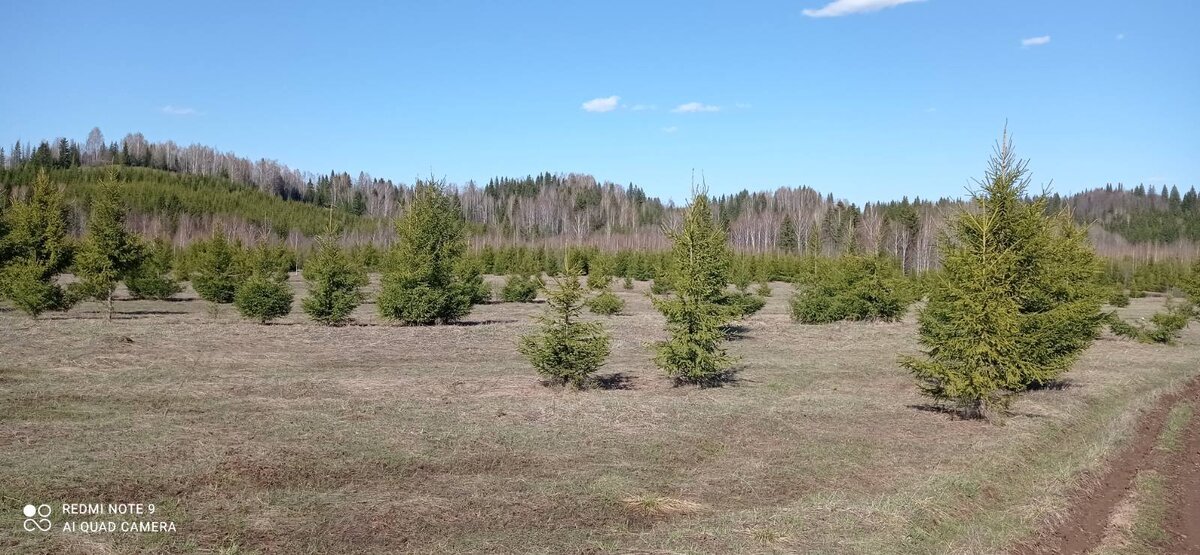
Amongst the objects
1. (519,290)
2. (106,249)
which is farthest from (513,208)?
(106,249)

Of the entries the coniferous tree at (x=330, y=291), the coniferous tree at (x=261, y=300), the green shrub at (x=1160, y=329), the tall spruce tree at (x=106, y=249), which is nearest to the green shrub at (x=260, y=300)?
the coniferous tree at (x=261, y=300)

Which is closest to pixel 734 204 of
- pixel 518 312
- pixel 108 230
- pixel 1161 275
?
pixel 1161 275

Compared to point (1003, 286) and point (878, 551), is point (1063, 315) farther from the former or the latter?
point (878, 551)

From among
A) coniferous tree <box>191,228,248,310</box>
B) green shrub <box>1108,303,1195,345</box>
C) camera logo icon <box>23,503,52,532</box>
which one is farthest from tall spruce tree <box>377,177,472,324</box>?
green shrub <box>1108,303,1195,345</box>

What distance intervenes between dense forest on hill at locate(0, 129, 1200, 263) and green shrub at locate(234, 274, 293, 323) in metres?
67.3

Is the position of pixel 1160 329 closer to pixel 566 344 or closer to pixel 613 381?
pixel 613 381

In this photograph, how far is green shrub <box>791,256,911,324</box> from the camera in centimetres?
3250

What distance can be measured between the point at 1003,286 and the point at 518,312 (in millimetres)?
27763

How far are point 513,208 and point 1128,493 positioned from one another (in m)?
149

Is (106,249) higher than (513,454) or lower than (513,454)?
higher

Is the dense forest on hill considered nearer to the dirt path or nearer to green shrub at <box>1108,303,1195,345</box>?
green shrub at <box>1108,303,1195,345</box>

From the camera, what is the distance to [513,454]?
36.9 feet

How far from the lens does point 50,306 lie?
2980 centimetres

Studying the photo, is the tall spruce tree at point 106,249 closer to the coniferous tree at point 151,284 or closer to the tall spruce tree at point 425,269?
the coniferous tree at point 151,284
